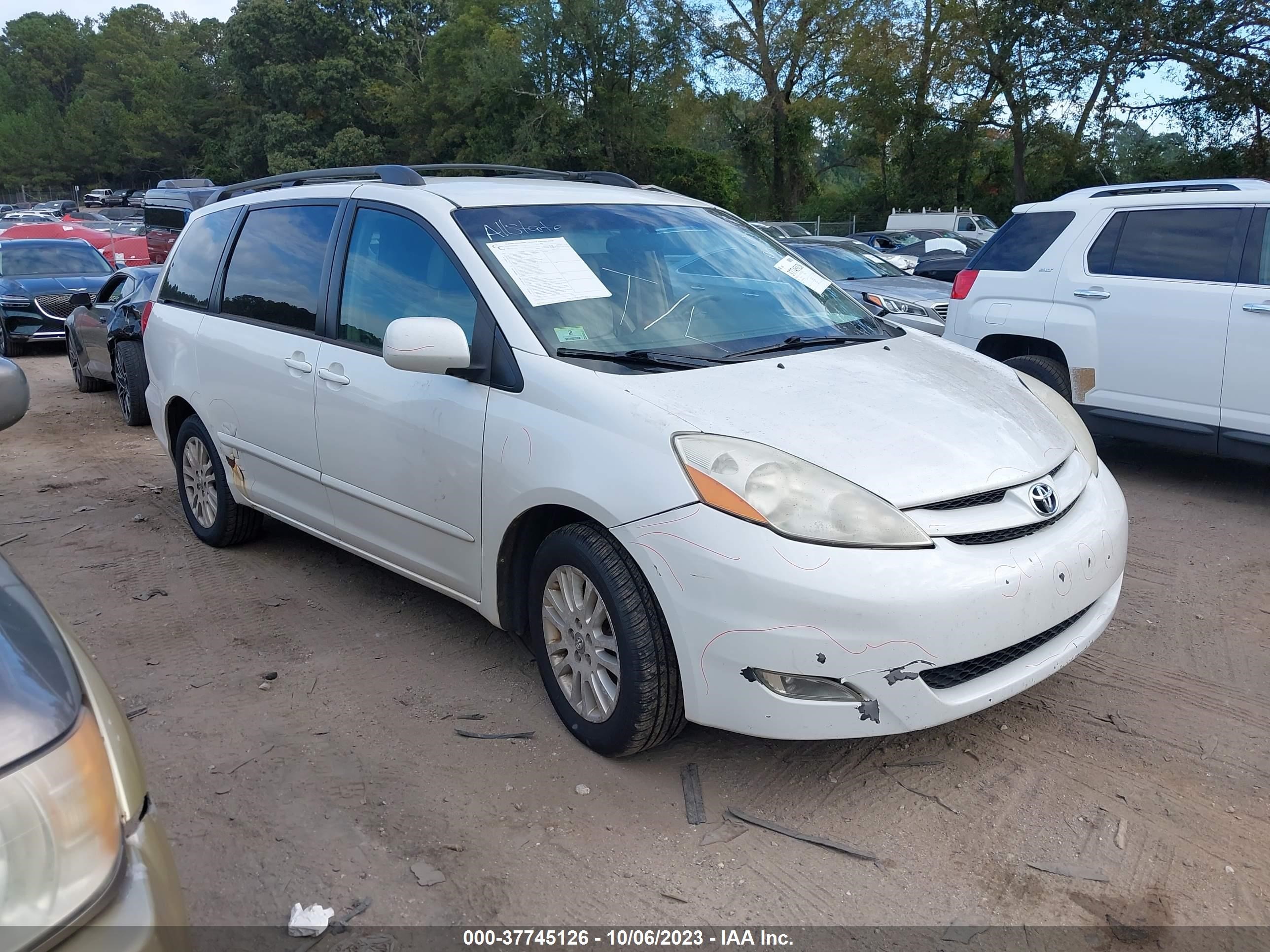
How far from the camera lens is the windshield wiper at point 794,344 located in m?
3.56

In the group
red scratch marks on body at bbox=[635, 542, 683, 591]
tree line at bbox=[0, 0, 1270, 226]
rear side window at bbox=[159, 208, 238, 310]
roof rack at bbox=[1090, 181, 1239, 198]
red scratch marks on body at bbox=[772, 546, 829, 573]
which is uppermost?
tree line at bbox=[0, 0, 1270, 226]

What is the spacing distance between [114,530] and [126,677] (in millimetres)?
2306

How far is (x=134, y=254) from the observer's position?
23.9 meters

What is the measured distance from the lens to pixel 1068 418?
3816 mm

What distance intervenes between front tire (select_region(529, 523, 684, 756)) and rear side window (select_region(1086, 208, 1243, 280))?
464 cm

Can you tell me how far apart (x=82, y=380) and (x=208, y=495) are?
727 centimetres

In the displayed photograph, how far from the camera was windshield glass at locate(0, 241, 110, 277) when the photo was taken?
14.7 m

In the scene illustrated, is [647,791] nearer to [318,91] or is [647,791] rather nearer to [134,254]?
[134,254]

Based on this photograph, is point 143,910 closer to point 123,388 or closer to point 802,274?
point 802,274

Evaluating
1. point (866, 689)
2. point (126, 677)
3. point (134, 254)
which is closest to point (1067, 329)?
point (866, 689)

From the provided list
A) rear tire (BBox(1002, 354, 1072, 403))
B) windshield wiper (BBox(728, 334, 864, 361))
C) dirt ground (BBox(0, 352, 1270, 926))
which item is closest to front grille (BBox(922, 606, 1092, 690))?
dirt ground (BBox(0, 352, 1270, 926))

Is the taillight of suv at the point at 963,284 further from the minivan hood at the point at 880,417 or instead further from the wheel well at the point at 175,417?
the wheel well at the point at 175,417

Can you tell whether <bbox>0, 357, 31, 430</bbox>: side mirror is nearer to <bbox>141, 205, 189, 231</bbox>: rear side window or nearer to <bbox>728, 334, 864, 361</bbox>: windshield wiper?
<bbox>728, 334, 864, 361</bbox>: windshield wiper

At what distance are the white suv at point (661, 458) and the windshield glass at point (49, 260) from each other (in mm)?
12144
